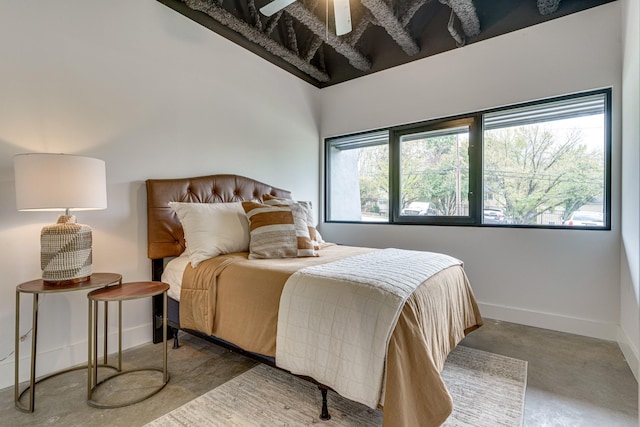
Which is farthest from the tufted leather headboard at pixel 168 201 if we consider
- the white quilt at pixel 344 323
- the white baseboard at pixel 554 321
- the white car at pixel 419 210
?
the white baseboard at pixel 554 321

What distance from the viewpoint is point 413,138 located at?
360 centimetres

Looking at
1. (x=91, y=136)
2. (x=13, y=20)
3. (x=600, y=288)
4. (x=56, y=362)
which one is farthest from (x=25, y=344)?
(x=600, y=288)

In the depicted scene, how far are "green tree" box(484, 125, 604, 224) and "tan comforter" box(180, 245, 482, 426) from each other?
1243 mm

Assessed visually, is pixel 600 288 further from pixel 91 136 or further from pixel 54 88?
pixel 54 88

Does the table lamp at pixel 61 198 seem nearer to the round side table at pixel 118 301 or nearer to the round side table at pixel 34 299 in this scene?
the round side table at pixel 34 299

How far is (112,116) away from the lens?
2271mm

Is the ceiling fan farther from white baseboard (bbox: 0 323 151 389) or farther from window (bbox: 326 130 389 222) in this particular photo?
white baseboard (bbox: 0 323 151 389)

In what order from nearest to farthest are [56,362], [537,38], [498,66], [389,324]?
[389,324], [56,362], [537,38], [498,66]

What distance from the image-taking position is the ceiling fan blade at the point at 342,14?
2.12 metres

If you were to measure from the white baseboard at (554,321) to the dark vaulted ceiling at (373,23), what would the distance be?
8.60 feet

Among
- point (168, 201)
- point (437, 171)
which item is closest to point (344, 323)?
point (168, 201)

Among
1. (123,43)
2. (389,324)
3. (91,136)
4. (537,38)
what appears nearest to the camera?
(389,324)

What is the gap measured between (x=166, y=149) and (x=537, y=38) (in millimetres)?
3431

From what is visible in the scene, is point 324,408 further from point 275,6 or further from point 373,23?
point 373,23
